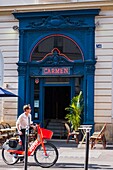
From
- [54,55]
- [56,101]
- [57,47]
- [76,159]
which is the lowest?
[76,159]

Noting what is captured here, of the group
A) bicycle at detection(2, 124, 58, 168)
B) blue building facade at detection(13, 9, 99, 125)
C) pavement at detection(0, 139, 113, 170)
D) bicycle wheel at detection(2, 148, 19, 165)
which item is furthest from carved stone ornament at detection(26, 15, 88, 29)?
bicycle wheel at detection(2, 148, 19, 165)

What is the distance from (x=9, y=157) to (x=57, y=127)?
809 cm

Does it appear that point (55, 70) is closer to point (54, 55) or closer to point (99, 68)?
point (54, 55)

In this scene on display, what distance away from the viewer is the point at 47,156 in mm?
10219

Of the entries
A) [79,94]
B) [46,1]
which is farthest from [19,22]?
[79,94]

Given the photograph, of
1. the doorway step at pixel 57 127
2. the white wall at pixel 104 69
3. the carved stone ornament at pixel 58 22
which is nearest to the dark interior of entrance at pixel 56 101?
the doorway step at pixel 57 127

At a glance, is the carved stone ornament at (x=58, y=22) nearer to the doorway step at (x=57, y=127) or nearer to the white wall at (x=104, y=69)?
the white wall at (x=104, y=69)

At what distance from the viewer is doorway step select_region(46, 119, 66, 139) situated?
17.9 m

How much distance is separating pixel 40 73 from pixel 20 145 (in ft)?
23.9

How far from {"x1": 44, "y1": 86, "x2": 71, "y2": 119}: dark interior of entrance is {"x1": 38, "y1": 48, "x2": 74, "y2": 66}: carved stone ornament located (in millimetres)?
1351

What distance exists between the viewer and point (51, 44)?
57.7 feet

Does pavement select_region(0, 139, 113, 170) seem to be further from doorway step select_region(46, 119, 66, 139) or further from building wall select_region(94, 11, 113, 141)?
doorway step select_region(46, 119, 66, 139)

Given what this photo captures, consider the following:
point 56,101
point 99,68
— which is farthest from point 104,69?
point 56,101

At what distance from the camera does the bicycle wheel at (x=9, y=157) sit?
34.7ft
